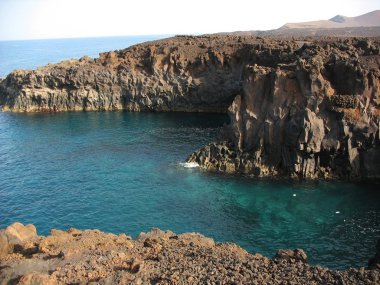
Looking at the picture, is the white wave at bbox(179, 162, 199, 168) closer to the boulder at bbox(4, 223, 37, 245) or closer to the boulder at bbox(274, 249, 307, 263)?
the boulder at bbox(4, 223, 37, 245)

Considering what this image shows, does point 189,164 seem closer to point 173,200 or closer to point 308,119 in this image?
point 173,200

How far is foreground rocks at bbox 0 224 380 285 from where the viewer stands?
23.5m

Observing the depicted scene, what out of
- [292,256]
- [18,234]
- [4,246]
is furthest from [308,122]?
[4,246]

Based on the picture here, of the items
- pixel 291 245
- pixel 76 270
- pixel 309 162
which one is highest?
pixel 76 270

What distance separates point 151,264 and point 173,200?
28.6m

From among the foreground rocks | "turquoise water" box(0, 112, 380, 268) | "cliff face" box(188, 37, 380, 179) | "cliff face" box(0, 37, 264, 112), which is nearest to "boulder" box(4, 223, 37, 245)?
the foreground rocks

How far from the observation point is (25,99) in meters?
111

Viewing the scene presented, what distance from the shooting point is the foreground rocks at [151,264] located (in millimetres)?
23531

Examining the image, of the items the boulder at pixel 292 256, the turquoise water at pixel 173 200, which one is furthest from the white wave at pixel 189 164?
the boulder at pixel 292 256

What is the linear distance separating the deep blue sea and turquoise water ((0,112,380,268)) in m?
0.12

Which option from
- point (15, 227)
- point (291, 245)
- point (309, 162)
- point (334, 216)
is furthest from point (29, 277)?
point (309, 162)

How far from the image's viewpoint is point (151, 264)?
25.5 meters

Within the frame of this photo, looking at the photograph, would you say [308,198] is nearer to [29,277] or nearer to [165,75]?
[29,277]

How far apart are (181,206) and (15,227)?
22.9 metres
